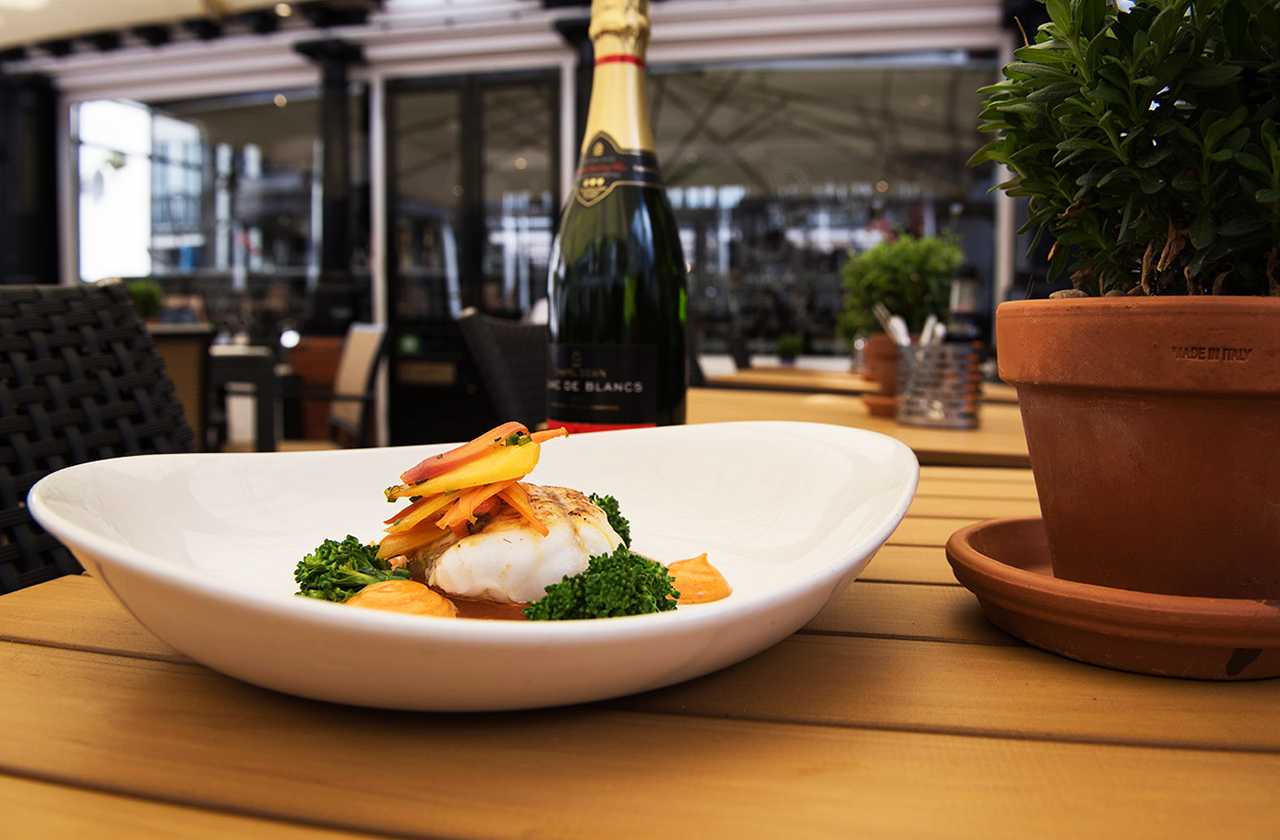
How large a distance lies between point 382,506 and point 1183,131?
19.2 inches

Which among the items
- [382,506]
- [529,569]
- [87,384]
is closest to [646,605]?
[529,569]

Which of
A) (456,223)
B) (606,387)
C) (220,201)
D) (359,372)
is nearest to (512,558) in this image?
(606,387)

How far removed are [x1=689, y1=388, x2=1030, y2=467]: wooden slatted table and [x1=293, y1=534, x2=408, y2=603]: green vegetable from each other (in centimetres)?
84

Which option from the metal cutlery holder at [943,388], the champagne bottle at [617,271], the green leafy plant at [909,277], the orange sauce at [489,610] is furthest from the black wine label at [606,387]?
the green leafy plant at [909,277]

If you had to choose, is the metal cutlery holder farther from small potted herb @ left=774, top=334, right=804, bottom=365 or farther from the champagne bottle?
small potted herb @ left=774, top=334, right=804, bottom=365

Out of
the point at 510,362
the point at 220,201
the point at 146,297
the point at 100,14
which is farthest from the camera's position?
the point at 220,201

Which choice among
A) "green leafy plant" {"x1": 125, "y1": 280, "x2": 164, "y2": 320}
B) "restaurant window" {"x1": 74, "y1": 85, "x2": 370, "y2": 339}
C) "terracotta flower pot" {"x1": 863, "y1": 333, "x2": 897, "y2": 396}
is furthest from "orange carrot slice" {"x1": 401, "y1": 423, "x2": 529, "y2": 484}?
"restaurant window" {"x1": 74, "y1": 85, "x2": 370, "y2": 339}

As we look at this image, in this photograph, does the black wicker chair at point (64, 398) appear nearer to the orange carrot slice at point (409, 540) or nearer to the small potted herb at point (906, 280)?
the orange carrot slice at point (409, 540)

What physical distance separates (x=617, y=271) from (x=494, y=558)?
0.71 m

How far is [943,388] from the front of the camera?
1646 millimetres

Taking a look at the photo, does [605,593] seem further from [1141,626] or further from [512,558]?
[1141,626]

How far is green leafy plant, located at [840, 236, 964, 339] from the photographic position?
2297 mm

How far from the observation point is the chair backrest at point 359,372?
422 cm

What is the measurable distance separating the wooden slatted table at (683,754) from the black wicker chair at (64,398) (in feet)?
1.40
